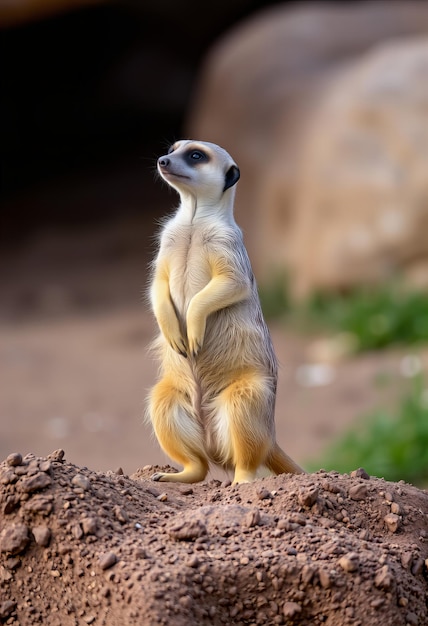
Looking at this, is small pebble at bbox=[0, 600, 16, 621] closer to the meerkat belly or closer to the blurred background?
the meerkat belly

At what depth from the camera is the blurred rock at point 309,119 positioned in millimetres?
8445

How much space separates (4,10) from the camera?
30.0 feet

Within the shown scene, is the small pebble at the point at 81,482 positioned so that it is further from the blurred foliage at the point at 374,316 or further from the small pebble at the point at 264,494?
the blurred foliage at the point at 374,316

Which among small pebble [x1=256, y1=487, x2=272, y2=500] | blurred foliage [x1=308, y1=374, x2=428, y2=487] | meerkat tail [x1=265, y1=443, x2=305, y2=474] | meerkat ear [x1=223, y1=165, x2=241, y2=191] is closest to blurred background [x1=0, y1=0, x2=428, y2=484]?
blurred foliage [x1=308, y1=374, x2=428, y2=487]

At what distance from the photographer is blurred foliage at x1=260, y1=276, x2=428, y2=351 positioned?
779 cm

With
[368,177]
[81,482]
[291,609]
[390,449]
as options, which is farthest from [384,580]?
[368,177]

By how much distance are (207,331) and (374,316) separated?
5239 mm

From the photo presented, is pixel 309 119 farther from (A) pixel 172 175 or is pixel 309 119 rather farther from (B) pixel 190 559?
(B) pixel 190 559

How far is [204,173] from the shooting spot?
2.84m

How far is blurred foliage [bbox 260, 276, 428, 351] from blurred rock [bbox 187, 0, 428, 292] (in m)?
0.20

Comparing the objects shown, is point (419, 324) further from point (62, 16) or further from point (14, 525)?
point (62, 16)

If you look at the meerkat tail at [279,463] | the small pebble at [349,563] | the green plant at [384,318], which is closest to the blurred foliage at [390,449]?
the green plant at [384,318]

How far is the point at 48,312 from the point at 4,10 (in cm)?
286

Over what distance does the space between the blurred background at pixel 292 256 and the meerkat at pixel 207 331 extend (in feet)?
8.22
